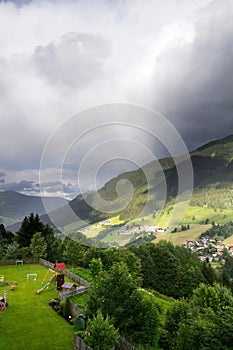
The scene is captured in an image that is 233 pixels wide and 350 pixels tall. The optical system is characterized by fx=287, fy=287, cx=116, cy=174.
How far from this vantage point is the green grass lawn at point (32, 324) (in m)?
18.0

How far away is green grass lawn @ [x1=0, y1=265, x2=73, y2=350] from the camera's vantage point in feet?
58.9

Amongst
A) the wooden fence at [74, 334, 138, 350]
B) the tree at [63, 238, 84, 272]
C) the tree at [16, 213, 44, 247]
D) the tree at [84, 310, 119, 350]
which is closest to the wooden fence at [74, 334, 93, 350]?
the wooden fence at [74, 334, 138, 350]

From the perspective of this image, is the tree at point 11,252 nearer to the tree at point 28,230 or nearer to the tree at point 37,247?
the tree at point 37,247

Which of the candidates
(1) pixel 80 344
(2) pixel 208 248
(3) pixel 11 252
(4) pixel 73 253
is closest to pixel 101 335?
(1) pixel 80 344

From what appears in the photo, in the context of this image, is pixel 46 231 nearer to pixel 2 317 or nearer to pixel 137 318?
pixel 2 317

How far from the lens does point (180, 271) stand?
6059 centimetres

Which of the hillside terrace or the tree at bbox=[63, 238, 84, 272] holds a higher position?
the tree at bbox=[63, 238, 84, 272]

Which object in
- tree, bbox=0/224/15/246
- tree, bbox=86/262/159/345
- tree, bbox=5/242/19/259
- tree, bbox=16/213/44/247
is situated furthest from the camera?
tree, bbox=0/224/15/246

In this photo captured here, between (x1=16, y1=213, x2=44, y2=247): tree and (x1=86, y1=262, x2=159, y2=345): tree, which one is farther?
(x1=16, y1=213, x2=44, y2=247): tree

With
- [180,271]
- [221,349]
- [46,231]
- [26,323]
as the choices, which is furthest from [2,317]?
[180,271]

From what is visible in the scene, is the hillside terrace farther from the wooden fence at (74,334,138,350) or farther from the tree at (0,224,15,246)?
the wooden fence at (74,334,138,350)

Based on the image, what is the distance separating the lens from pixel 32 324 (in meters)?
20.8

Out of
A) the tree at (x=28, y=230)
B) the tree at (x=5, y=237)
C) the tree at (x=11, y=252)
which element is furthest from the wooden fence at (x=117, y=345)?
the tree at (x=5, y=237)

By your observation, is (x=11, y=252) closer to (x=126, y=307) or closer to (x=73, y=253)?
(x=73, y=253)
